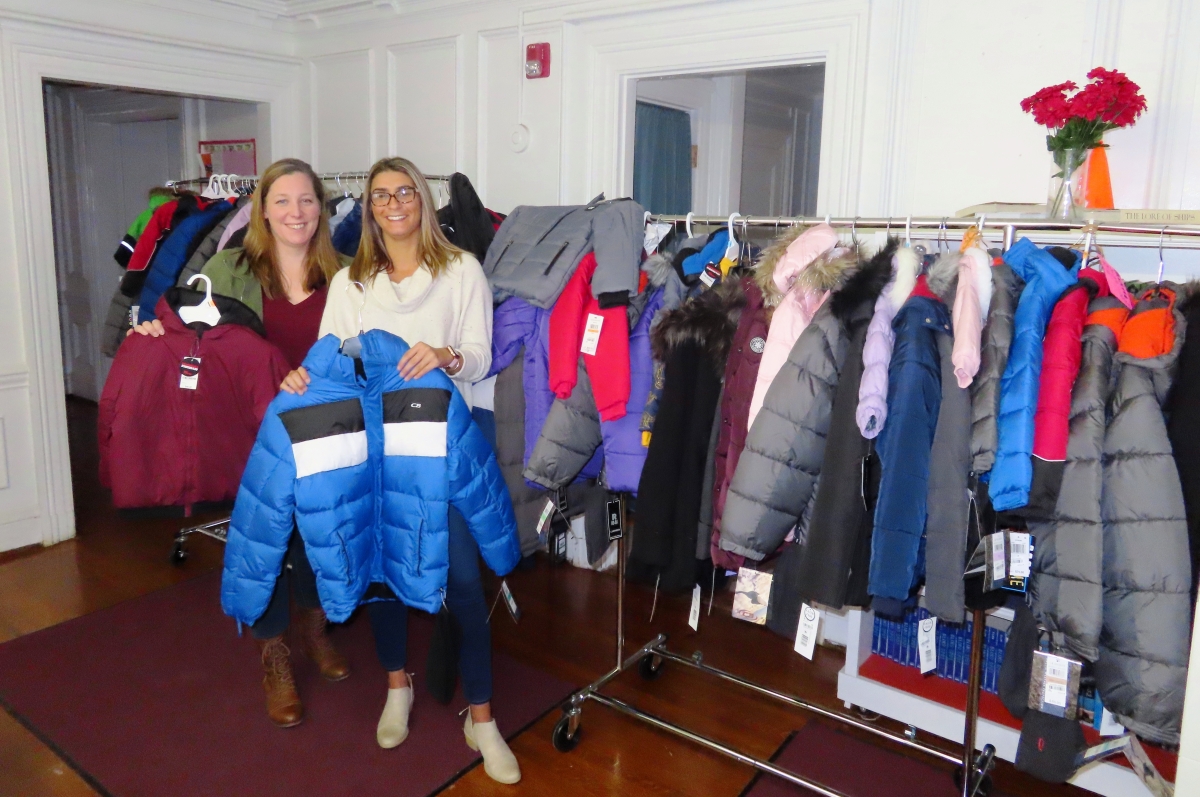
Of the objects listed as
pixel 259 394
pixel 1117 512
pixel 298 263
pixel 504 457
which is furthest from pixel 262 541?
pixel 1117 512

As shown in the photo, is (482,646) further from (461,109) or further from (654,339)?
(461,109)

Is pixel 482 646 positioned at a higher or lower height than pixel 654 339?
lower

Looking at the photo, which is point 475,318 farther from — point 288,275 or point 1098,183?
point 1098,183

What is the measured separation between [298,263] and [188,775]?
1.57 metres

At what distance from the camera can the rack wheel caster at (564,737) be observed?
8.11ft

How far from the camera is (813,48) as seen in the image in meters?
2.93

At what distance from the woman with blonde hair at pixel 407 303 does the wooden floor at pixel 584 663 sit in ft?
0.62

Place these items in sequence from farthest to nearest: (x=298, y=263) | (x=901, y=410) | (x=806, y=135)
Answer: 1. (x=806, y=135)
2. (x=298, y=263)
3. (x=901, y=410)

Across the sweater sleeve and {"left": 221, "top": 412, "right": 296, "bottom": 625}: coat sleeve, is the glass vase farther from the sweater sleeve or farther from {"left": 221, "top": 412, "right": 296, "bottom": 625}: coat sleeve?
{"left": 221, "top": 412, "right": 296, "bottom": 625}: coat sleeve

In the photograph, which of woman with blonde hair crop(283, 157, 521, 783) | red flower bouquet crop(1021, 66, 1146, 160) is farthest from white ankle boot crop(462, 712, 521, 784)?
red flower bouquet crop(1021, 66, 1146, 160)

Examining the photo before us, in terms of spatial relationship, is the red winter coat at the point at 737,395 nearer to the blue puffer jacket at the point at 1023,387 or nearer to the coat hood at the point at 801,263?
the coat hood at the point at 801,263

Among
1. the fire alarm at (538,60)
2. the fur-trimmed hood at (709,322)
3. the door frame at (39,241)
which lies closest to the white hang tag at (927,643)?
the fur-trimmed hood at (709,322)

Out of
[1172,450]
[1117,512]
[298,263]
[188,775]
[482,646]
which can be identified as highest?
[298,263]

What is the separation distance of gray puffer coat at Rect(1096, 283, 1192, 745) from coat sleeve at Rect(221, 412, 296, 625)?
1.86 meters
